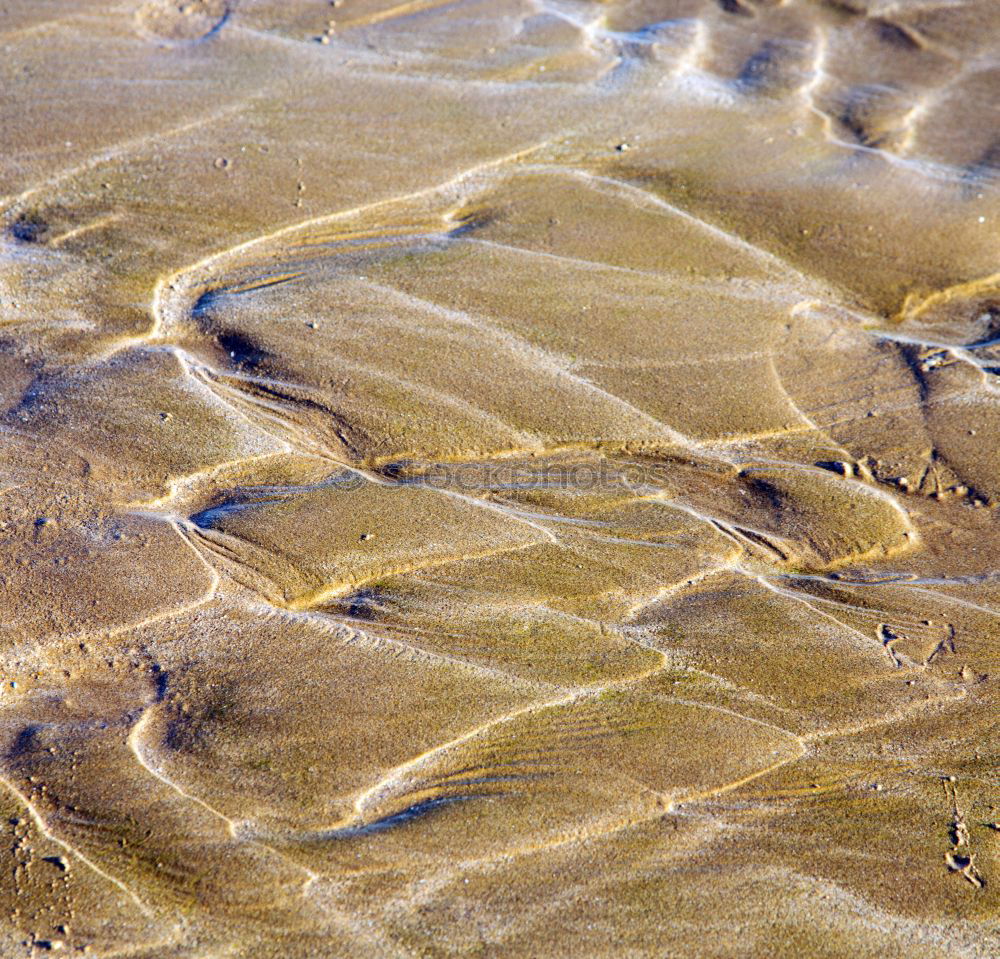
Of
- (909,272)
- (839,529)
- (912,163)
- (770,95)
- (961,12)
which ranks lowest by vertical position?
(839,529)

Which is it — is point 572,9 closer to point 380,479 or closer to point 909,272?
point 909,272

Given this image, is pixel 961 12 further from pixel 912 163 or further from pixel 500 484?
pixel 500 484

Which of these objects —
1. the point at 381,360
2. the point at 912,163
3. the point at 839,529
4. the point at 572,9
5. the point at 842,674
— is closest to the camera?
the point at 842,674

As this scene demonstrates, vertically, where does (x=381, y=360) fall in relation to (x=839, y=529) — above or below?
above

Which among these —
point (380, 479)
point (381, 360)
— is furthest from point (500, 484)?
point (381, 360)

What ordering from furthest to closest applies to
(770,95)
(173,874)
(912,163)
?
1. (770,95)
2. (912,163)
3. (173,874)

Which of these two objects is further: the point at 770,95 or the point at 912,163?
the point at 770,95
